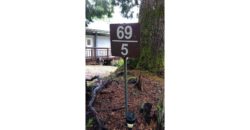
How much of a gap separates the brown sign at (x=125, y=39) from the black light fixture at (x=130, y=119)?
1.02 feet

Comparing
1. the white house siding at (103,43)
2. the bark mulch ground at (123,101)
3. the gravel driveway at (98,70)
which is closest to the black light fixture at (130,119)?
the bark mulch ground at (123,101)

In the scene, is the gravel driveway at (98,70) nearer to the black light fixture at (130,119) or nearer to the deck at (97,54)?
the deck at (97,54)

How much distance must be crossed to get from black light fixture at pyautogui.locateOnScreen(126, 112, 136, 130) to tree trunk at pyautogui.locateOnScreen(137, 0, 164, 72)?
251 millimetres

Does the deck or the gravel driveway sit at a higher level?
the deck

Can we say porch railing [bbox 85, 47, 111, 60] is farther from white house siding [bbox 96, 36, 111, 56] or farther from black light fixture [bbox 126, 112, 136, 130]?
black light fixture [bbox 126, 112, 136, 130]

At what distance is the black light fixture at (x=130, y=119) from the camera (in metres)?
1.97

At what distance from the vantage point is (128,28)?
6.27 ft

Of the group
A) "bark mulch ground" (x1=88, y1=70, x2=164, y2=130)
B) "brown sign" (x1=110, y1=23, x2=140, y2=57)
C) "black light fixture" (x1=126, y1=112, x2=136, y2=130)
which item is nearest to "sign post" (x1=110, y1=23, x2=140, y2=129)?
"brown sign" (x1=110, y1=23, x2=140, y2=57)

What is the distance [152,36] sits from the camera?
1991mm

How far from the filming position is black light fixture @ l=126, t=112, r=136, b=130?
6.47ft

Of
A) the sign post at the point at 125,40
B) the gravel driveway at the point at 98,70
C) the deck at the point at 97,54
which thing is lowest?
the gravel driveway at the point at 98,70
